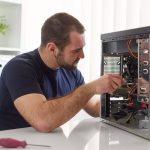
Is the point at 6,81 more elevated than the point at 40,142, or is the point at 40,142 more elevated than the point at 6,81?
the point at 6,81

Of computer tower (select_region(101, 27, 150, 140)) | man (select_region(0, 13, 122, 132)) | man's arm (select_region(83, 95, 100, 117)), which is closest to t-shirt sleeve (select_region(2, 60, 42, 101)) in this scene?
man (select_region(0, 13, 122, 132))

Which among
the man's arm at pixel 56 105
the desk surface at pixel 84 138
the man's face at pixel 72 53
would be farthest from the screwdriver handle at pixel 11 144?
the man's face at pixel 72 53

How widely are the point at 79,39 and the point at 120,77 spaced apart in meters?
0.30

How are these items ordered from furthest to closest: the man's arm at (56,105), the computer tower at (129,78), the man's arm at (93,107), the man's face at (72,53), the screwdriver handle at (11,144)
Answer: the man's arm at (93,107)
the man's face at (72,53)
the man's arm at (56,105)
the computer tower at (129,78)
the screwdriver handle at (11,144)

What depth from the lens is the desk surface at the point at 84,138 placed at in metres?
0.89

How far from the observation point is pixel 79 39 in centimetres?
141

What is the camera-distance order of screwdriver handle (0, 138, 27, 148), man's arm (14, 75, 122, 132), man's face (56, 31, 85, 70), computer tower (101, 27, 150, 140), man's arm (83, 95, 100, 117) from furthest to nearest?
1. man's arm (83, 95, 100, 117)
2. man's face (56, 31, 85, 70)
3. man's arm (14, 75, 122, 132)
4. computer tower (101, 27, 150, 140)
5. screwdriver handle (0, 138, 27, 148)

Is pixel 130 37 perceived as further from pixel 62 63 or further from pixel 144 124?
pixel 62 63

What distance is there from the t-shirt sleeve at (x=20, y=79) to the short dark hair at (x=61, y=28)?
0.19 m

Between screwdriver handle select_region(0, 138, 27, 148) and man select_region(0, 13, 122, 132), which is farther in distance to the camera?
man select_region(0, 13, 122, 132)

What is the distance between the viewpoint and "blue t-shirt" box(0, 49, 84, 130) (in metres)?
1.26

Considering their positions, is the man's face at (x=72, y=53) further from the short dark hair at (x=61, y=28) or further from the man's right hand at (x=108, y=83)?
the man's right hand at (x=108, y=83)

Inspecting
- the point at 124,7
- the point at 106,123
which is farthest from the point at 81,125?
the point at 124,7

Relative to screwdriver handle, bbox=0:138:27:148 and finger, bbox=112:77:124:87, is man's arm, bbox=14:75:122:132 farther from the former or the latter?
screwdriver handle, bbox=0:138:27:148
